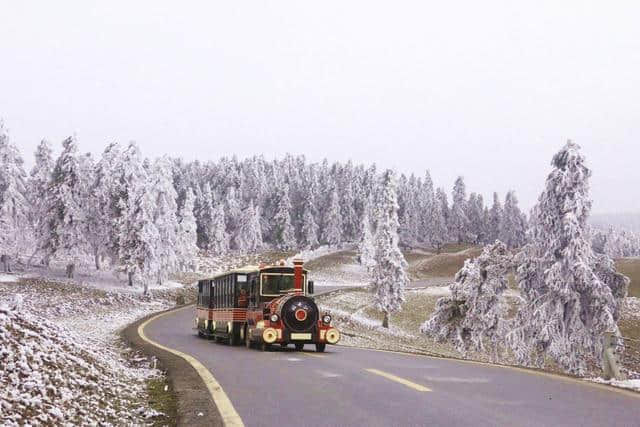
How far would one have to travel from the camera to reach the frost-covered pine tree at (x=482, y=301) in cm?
4003

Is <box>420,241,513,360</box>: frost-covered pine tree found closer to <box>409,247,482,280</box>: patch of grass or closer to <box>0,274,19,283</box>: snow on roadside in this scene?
<box>0,274,19,283</box>: snow on roadside

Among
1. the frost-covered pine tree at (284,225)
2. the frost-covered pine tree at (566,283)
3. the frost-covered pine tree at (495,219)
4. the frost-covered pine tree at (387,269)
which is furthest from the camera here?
the frost-covered pine tree at (495,219)

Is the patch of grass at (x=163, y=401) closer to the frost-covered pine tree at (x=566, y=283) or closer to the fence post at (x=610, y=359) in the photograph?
the fence post at (x=610, y=359)

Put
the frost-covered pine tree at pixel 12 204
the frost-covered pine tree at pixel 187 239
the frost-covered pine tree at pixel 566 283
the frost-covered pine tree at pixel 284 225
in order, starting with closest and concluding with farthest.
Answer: the frost-covered pine tree at pixel 566 283 → the frost-covered pine tree at pixel 12 204 → the frost-covered pine tree at pixel 187 239 → the frost-covered pine tree at pixel 284 225

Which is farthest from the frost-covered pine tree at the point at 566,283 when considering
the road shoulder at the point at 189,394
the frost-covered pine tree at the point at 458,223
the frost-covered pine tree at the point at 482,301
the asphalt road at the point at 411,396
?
the frost-covered pine tree at the point at 458,223

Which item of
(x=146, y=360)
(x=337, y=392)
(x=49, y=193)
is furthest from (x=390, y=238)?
(x=337, y=392)

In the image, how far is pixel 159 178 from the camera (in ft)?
243

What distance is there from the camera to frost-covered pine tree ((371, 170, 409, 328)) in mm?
65250

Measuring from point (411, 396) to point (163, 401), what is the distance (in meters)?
3.91

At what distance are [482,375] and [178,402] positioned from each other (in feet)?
21.9

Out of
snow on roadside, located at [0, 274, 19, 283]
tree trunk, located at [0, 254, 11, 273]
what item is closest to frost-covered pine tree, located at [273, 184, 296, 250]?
tree trunk, located at [0, 254, 11, 273]

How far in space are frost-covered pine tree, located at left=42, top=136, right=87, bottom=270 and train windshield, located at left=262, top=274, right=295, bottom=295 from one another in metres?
38.7

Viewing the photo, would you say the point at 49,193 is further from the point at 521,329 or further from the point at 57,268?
the point at 521,329

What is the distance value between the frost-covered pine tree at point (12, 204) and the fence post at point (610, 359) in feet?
169
